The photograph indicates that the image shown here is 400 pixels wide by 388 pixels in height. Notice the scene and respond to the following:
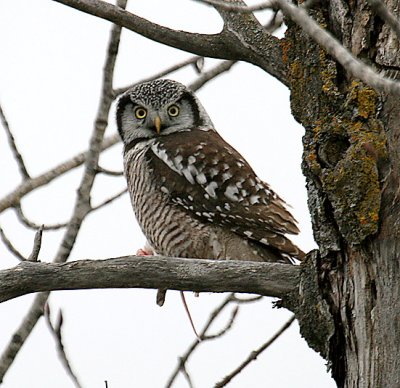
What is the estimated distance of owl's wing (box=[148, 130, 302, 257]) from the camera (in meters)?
4.41

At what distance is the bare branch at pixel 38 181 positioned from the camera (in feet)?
12.5

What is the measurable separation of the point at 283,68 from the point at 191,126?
8.59 ft

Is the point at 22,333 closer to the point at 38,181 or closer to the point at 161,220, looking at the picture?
the point at 38,181

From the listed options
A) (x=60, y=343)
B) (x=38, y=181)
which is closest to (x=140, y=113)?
(x=38, y=181)

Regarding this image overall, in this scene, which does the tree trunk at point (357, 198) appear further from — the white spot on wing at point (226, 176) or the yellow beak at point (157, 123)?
the yellow beak at point (157, 123)

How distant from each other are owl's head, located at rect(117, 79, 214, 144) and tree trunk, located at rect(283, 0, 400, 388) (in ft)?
8.98

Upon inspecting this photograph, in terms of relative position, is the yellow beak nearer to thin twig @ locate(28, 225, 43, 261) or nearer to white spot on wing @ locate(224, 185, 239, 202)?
white spot on wing @ locate(224, 185, 239, 202)

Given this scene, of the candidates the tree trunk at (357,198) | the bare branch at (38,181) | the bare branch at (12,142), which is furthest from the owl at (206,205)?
the tree trunk at (357,198)

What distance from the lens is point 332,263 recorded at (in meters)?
2.24

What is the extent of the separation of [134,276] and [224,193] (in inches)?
90.8

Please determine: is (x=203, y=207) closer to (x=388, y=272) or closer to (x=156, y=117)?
(x=156, y=117)

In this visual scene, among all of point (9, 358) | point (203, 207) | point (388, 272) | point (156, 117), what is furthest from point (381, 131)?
point (156, 117)

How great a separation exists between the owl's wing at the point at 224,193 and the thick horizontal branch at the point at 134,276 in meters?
2.13

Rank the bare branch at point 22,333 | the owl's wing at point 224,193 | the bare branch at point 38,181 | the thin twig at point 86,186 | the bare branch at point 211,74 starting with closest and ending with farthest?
the bare branch at point 22,333 → the thin twig at point 86,186 → the bare branch at point 38,181 → the bare branch at point 211,74 → the owl's wing at point 224,193
